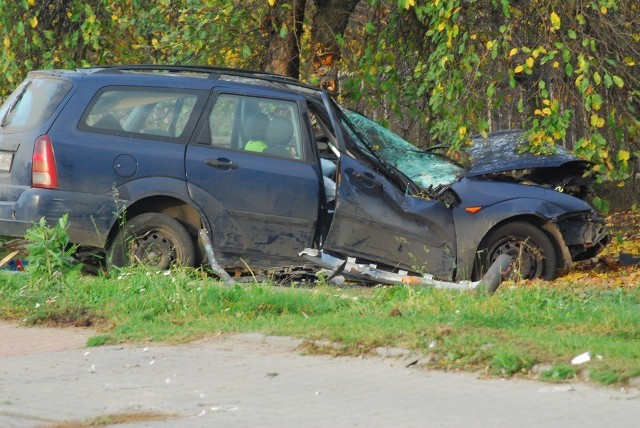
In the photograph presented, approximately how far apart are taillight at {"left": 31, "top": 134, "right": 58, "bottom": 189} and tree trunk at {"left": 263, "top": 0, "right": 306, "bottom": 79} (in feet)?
16.0

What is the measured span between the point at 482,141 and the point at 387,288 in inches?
141

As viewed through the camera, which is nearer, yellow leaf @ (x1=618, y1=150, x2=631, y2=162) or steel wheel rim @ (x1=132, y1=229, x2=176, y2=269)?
steel wheel rim @ (x1=132, y1=229, x2=176, y2=269)

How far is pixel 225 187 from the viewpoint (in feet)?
35.1

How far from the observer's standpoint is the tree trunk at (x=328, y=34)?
51.3ft

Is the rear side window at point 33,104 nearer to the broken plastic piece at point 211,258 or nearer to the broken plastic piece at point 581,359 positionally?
the broken plastic piece at point 211,258

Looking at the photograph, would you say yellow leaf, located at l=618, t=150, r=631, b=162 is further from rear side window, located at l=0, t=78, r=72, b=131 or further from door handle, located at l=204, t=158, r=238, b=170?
rear side window, located at l=0, t=78, r=72, b=131

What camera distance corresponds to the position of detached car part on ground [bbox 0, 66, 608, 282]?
1059 centimetres

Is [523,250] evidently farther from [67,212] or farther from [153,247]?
[67,212]

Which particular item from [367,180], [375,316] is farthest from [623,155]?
[375,316]

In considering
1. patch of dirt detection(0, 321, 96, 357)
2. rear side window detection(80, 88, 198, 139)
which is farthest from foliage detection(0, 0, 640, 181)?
patch of dirt detection(0, 321, 96, 357)

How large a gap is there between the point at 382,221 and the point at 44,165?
118 inches

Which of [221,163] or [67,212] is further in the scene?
[221,163]

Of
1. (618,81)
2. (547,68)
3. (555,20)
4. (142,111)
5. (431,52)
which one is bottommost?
(142,111)

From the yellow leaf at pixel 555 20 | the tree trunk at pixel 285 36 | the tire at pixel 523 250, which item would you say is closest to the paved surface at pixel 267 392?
the tire at pixel 523 250
